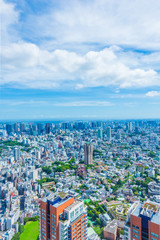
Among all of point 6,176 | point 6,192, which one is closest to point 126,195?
point 6,192

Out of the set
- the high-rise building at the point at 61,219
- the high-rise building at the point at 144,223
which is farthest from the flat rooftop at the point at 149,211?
the high-rise building at the point at 61,219

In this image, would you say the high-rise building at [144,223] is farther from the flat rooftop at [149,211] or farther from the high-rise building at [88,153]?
the high-rise building at [88,153]

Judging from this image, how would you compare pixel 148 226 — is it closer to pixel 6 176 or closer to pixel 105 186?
pixel 105 186

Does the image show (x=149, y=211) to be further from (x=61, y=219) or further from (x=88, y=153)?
(x=88, y=153)

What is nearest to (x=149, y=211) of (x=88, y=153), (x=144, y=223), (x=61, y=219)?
(x=144, y=223)

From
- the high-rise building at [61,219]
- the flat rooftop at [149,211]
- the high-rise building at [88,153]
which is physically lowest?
the high-rise building at [88,153]
